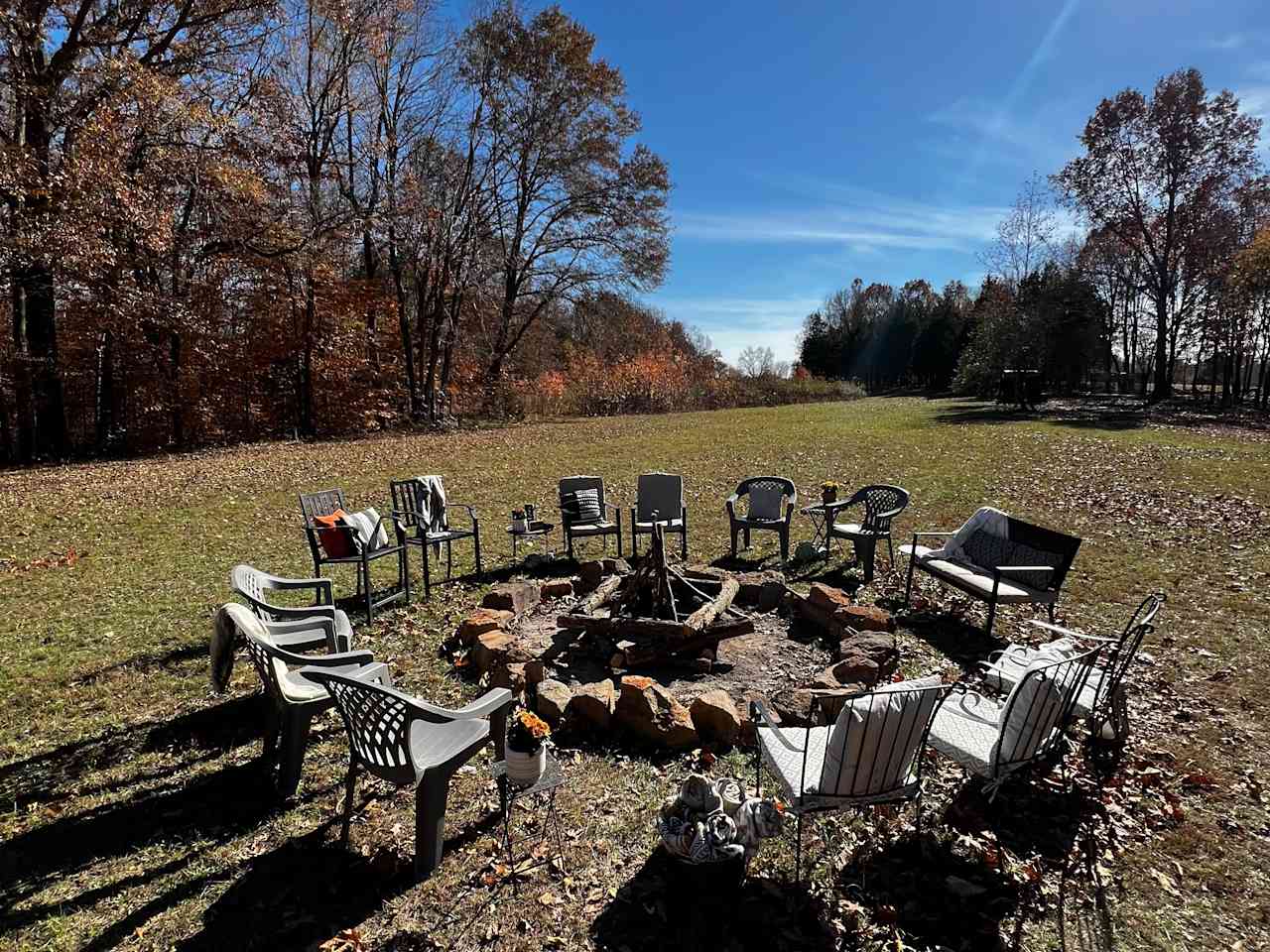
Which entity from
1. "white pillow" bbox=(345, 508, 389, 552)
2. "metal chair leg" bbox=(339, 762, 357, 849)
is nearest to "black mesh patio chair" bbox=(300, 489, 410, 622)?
"white pillow" bbox=(345, 508, 389, 552)

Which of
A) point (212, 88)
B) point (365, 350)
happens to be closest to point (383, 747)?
point (212, 88)

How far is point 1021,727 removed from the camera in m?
2.83

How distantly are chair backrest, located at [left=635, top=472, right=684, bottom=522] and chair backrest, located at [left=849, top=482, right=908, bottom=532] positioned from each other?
1947mm

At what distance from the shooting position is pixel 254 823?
3035 millimetres

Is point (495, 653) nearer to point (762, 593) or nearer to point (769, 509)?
point (762, 593)

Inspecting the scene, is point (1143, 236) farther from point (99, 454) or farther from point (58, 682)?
point (99, 454)

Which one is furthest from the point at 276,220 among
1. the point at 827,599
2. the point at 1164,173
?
the point at 1164,173

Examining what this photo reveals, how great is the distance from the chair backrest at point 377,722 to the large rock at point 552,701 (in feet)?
4.23

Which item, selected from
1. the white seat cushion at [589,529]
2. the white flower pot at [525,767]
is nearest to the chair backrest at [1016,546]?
the white seat cushion at [589,529]

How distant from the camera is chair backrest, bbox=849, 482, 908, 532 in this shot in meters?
6.55

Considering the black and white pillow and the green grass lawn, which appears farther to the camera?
the black and white pillow

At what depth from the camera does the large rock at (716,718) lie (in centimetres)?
362

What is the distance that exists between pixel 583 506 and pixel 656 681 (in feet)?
10.5

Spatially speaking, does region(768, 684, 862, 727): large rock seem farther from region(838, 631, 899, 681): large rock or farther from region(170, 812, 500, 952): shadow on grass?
region(170, 812, 500, 952): shadow on grass
